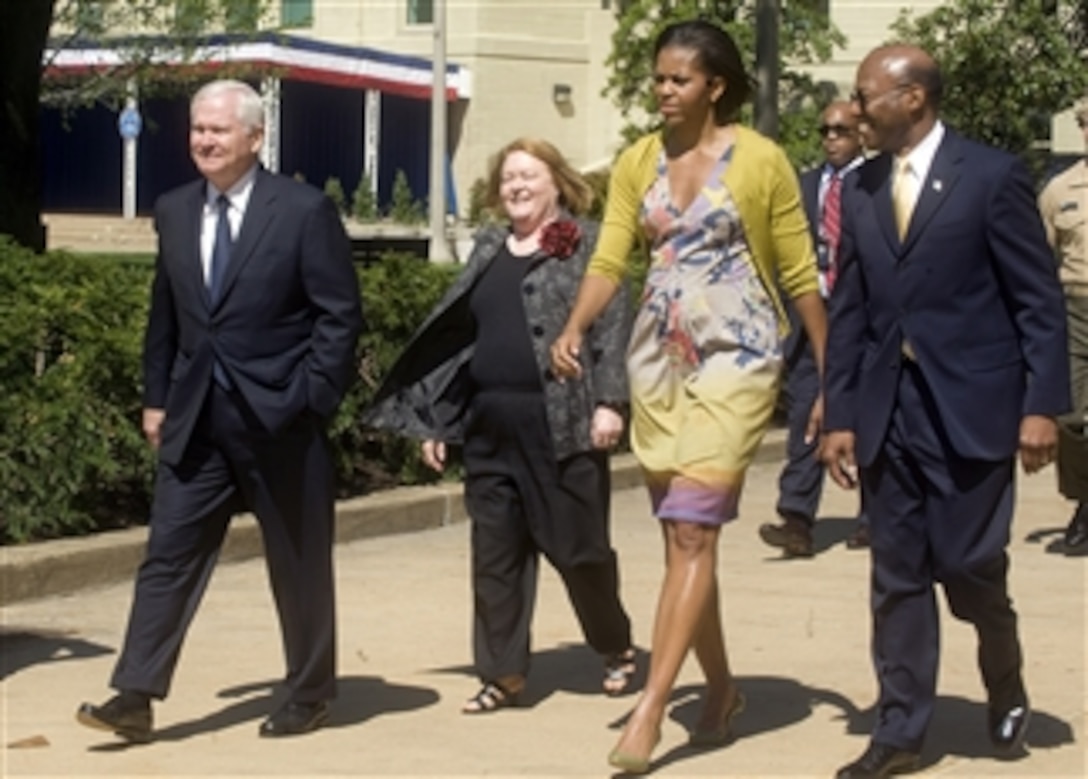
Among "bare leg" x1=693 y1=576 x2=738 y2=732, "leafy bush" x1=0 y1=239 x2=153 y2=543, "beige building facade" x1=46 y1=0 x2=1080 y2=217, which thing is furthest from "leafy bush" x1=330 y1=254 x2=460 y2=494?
A: "beige building facade" x1=46 y1=0 x2=1080 y2=217

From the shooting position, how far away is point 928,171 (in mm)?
6105

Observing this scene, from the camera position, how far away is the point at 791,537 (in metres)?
10.3

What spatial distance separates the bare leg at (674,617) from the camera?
20.5 feet

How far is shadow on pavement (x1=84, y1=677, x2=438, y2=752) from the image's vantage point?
22.8ft

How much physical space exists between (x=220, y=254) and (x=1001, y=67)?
16.8 meters

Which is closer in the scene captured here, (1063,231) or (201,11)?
(1063,231)

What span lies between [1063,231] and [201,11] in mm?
20916

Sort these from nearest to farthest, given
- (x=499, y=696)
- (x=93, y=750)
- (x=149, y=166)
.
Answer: (x=93, y=750), (x=499, y=696), (x=149, y=166)

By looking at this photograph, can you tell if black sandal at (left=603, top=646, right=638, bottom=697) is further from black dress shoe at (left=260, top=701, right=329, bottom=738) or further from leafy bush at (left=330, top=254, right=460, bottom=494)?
leafy bush at (left=330, top=254, right=460, bottom=494)

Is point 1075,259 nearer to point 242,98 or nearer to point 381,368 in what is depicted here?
point 381,368

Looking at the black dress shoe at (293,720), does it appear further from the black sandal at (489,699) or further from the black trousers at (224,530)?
the black sandal at (489,699)

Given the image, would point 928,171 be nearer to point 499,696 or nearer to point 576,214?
point 576,214

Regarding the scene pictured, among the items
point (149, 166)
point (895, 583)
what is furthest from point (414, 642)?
point (149, 166)

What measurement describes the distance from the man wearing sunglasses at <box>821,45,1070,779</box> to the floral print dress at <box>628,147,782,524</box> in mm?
220
